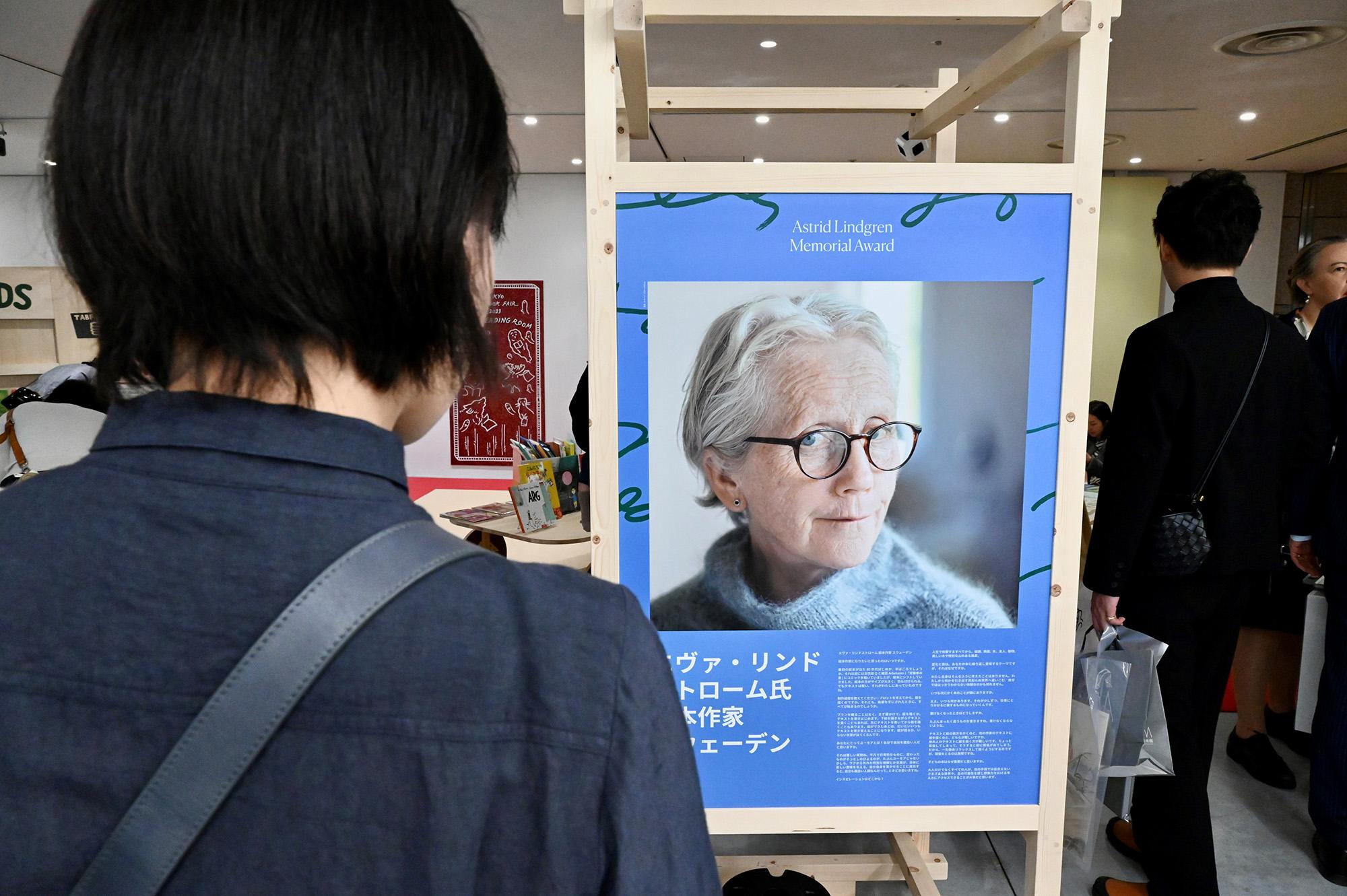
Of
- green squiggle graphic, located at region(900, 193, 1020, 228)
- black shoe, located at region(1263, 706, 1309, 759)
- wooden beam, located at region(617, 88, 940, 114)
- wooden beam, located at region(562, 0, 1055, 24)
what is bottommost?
black shoe, located at region(1263, 706, 1309, 759)

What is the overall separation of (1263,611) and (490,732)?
10.7 feet

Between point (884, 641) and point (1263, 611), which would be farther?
point (1263, 611)

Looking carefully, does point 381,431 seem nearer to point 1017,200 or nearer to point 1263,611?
point 1017,200

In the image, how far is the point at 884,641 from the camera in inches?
58.3

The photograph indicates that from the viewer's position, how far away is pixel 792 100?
7.64 ft

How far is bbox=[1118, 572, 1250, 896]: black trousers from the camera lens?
6.71 ft

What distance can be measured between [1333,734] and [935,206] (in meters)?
2.05

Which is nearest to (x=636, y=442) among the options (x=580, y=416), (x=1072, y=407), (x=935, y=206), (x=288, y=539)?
(x=935, y=206)

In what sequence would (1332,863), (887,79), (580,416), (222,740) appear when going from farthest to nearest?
(887,79)
(580,416)
(1332,863)
(222,740)

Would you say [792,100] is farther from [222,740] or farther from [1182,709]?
[222,740]

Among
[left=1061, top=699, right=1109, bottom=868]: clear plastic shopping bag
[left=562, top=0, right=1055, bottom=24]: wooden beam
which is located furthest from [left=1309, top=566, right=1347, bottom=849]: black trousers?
[left=562, top=0, right=1055, bottom=24]: wooden beam

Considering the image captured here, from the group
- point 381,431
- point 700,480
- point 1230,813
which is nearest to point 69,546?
point 381,431

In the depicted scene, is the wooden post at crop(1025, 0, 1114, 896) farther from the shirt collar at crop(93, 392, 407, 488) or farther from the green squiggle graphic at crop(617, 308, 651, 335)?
the shirt collar at crop(93, 392, 407, 488)

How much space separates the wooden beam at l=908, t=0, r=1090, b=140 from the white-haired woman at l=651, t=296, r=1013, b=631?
507 mm
